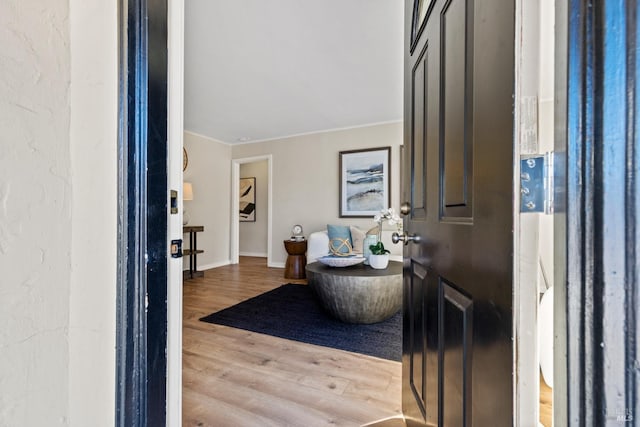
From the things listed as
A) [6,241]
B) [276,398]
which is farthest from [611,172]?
[276,398]

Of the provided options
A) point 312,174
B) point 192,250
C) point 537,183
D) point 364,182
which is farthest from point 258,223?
point 537,183

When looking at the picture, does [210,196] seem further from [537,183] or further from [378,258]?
[537,183]

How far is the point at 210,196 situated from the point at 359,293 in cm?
373

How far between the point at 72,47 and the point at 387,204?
412 centimetres

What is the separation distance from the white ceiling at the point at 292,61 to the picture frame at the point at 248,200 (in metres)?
2.69

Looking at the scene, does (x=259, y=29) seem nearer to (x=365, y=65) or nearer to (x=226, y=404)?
(x=365, y=65)

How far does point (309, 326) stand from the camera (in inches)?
95.7

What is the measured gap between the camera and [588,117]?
334 mm

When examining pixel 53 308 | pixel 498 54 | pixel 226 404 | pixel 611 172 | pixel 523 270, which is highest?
pixel 498 54

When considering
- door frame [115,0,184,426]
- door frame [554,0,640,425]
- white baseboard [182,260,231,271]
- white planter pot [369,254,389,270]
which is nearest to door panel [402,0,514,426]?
door frame [554,0,640,425]

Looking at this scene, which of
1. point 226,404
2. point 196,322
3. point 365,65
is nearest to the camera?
point 226,404

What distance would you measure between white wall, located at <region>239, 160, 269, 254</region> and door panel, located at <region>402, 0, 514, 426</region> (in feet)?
19.3

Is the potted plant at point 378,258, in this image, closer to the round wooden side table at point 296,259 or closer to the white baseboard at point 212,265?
the round wooden side table at point 296,259

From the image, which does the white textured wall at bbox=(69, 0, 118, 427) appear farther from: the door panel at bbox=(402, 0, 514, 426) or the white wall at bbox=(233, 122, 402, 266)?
the white wall at bbox=(233, 122, 402, 266)
